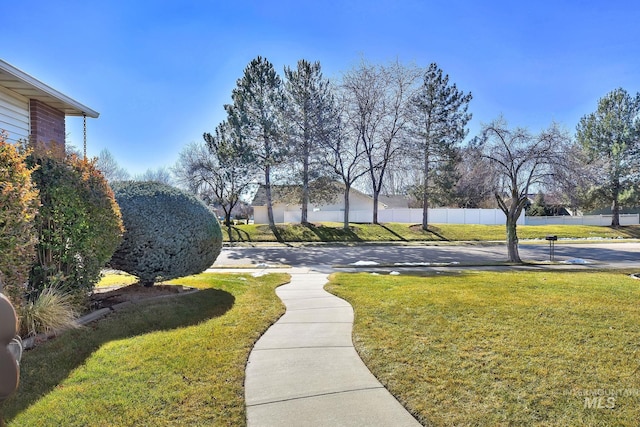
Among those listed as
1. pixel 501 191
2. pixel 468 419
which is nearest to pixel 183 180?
pixel 501 191

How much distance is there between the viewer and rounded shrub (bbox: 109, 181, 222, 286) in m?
6.72

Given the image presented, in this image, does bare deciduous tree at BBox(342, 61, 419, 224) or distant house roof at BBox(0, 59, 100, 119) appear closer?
distant house roof at BBox(0, 59, 100, 119)

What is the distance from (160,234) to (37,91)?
161 inches

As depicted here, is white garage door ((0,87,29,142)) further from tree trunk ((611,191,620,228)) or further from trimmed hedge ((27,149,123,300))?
tree trunk ((611,191,620,228))

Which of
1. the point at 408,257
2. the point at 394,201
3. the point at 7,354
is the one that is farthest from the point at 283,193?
the point at 7,354

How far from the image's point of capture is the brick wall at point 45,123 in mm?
8109

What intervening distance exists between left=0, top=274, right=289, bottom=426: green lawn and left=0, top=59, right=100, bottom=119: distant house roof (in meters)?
4.84

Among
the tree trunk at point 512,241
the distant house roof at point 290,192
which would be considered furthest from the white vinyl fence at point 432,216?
the tree trunk at point 512,241

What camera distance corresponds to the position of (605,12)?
979 cm

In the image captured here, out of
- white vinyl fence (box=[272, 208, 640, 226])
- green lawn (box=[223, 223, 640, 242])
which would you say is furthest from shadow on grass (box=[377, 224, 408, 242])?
white vinyl fence (box=[272, 208, 640, 226])

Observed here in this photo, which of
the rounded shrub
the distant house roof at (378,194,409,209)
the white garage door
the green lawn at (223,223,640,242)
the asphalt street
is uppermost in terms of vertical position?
the white garage door

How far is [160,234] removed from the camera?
22.3 feet

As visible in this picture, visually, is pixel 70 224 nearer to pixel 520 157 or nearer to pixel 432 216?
pixel 520 157

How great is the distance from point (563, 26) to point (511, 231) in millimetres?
6890
